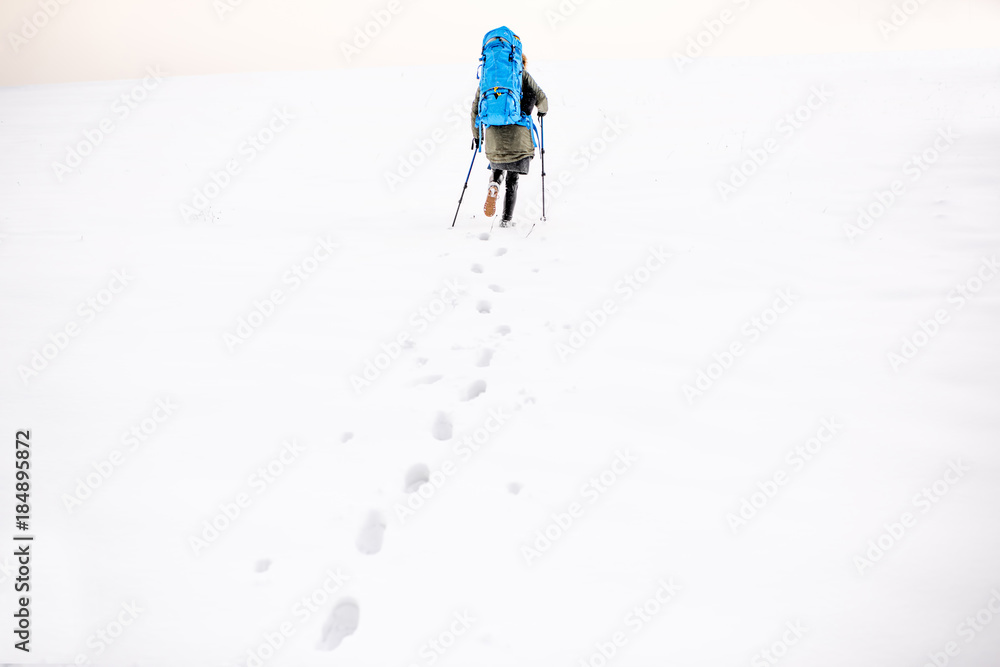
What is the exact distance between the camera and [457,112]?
12.1 metres

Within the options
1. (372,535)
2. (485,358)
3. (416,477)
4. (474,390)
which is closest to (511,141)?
(485,358)

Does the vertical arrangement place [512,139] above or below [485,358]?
above

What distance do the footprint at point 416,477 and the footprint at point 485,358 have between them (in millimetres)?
935

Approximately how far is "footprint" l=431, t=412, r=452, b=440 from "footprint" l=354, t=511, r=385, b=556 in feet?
1.91

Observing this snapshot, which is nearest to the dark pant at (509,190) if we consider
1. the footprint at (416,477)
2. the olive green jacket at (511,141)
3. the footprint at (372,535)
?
the olive green jacket at (511,141)

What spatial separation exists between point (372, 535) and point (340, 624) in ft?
1.35

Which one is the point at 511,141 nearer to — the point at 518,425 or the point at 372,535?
the point at 518,425

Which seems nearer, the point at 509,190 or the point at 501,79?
the point at 501,79

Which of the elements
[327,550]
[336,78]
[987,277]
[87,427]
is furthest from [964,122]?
[336,78]

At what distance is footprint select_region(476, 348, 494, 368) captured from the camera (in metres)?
3.73

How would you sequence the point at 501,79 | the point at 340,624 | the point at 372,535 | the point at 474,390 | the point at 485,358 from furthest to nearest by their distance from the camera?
the point at 501,79
the point at 485,358
the point at 474,390
the point at 372,535
the point at 340,624

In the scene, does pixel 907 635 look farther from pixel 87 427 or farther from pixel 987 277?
pixel 87 427

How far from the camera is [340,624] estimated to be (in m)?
2.35

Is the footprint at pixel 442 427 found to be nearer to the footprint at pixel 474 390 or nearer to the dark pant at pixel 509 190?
the footprint at pixel 474 390
